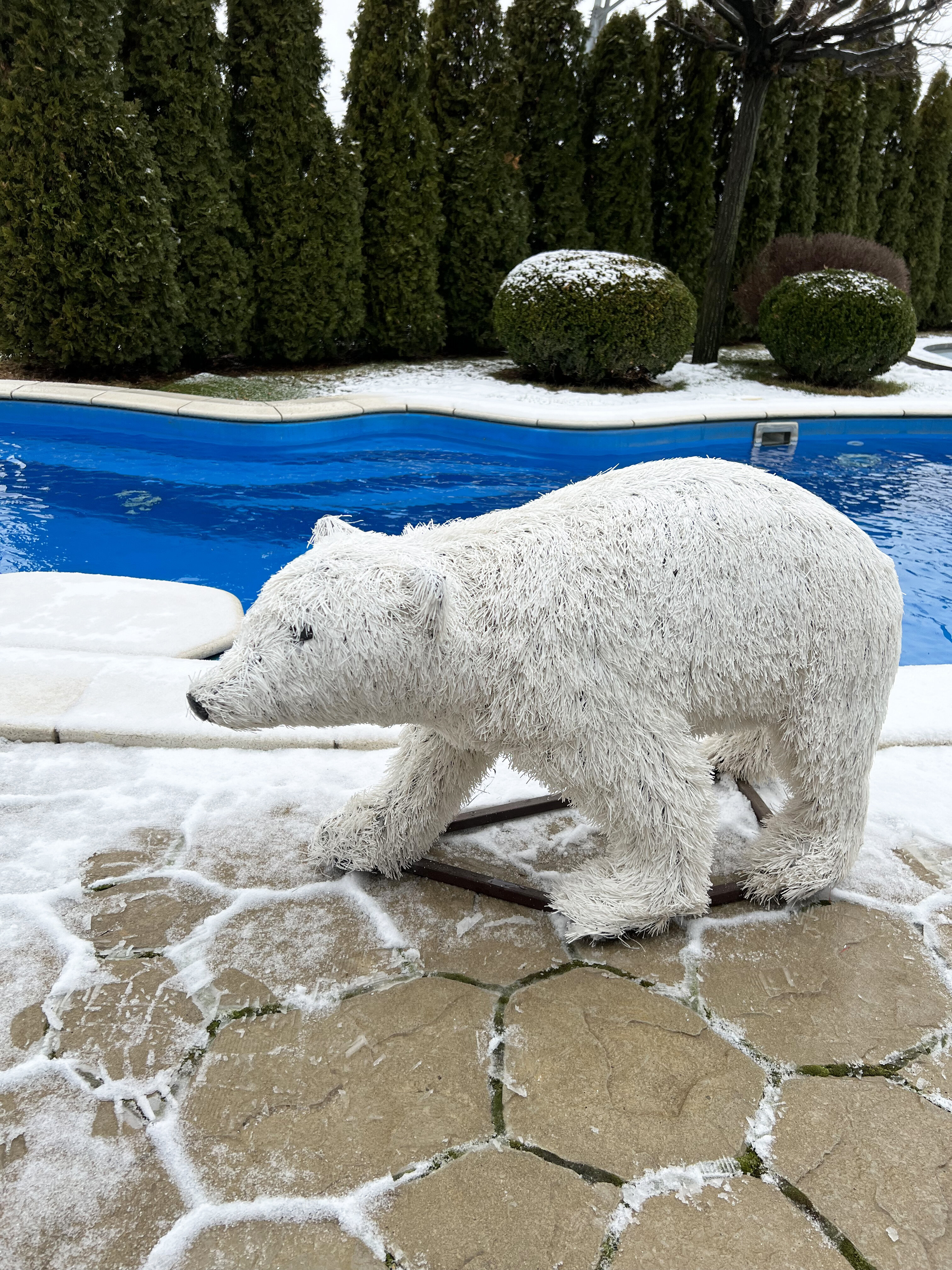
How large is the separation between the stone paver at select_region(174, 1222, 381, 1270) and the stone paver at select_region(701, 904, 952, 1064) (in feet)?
2.89

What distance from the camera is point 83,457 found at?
6996 millimetres

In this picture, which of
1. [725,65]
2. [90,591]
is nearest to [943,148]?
[725,65]

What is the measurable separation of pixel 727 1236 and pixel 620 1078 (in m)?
0.33

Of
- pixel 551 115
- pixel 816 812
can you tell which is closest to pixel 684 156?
pixel 551 115

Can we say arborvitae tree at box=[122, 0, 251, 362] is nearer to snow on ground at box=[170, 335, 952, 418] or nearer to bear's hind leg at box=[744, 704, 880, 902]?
snow on ground at box=[170, 335, 952, 418]

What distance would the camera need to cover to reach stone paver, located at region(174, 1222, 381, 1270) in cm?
135

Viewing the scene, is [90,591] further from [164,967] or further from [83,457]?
[83,457]

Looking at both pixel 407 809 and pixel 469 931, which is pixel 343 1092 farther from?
pixel 407 809

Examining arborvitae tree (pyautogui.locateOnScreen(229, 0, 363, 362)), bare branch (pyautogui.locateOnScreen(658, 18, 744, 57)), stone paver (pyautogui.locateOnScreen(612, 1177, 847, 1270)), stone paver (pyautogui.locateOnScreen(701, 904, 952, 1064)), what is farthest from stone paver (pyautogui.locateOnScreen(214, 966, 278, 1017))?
bare branch (pyautogui.locateOnScreen(658, 18, 744, 57))

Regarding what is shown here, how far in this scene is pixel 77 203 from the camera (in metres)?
7.76

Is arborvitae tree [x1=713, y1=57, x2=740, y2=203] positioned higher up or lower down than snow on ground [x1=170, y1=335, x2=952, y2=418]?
higher up

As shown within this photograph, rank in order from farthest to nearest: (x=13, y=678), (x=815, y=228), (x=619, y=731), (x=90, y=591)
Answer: (x=815, y=228) < (x=90, y=591) < (x=13, y=678) < (x=619, y=731)

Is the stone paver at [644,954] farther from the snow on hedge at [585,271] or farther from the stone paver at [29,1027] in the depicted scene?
the snow on hedge at [585,271]

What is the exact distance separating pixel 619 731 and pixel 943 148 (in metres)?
16.4
